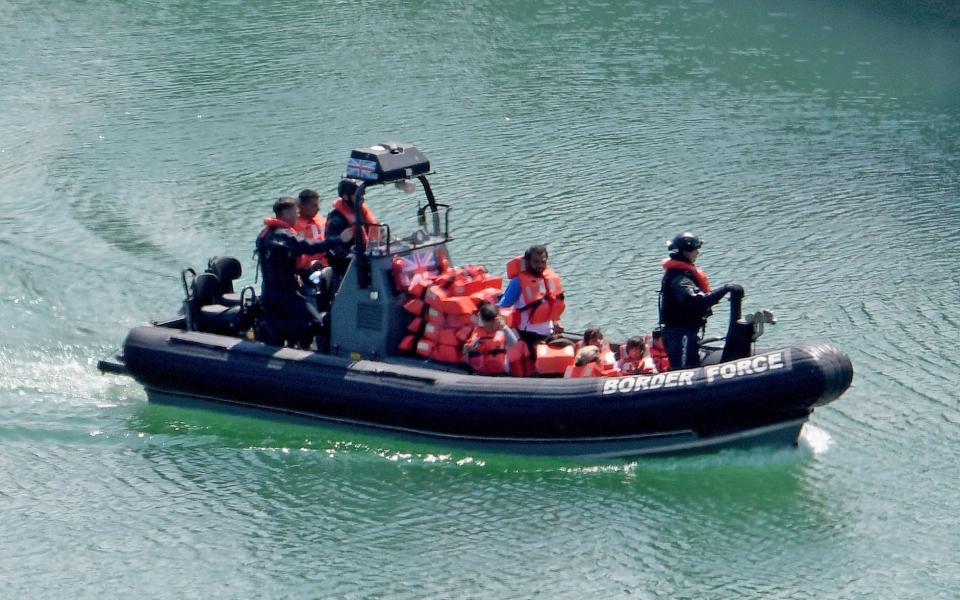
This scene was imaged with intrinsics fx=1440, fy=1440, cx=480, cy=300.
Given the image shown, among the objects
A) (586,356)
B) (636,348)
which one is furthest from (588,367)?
(636,348)

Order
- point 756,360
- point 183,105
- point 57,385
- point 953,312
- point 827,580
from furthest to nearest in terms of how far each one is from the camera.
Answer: point 183,105, point 953,312, point 57,385, point 756,360, point 827,580

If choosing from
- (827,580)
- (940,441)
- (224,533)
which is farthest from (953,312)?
(224,533)

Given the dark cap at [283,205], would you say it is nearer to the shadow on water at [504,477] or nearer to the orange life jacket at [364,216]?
the orange life jacket at [364,216]

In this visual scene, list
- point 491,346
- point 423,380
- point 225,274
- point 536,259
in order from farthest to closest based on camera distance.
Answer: point 225,274 < point 536,259 < point 491,346 < point 423,380

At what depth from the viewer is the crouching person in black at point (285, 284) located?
37.0ft

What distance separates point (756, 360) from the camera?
10078mm

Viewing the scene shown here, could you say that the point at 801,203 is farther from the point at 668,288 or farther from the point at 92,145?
the point at 92,145

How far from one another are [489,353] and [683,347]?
1.46 metres

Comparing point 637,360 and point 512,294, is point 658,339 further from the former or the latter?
point 512,294

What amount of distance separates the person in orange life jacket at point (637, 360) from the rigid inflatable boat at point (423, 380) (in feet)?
1.34

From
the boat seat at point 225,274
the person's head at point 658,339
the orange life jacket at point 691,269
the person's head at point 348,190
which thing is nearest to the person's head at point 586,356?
the person's head at point 658,339

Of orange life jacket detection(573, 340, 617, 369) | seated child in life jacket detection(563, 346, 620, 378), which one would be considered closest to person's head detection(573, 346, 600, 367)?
seated child in life jacket detection(563, 346, 620, 378)

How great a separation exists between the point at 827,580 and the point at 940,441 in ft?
7.73

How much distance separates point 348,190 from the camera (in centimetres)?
1148
